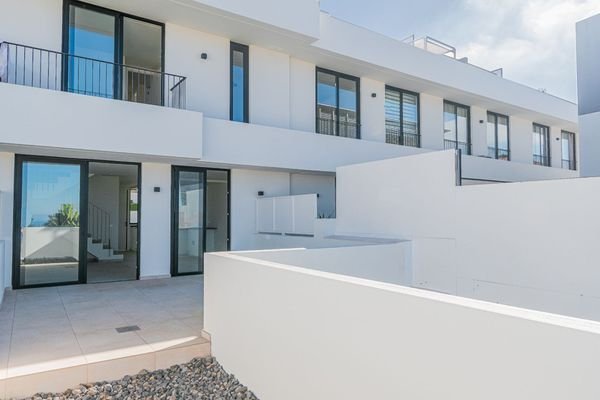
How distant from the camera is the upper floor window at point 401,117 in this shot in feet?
41.2

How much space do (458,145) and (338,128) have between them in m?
5.54

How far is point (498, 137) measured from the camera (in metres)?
15.9

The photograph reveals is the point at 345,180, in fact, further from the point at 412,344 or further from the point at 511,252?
the point at 412,344

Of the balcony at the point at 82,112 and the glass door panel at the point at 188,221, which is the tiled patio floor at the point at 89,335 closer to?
the glass door panel at the point at 188,221

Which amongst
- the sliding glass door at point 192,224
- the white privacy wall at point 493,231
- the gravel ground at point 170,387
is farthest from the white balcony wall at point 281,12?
the gravel ground at point 170,387

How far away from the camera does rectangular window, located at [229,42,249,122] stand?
369 inches

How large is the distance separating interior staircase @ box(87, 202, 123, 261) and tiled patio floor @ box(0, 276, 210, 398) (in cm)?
498

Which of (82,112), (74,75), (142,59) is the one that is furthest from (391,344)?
(142,59)

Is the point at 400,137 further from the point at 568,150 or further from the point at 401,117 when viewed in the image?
the point at 568,150

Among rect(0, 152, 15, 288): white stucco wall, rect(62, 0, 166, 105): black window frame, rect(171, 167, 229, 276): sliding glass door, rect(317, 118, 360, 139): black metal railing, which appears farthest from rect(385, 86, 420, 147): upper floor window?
rect(0, 152, 15, 288): white stucco wall

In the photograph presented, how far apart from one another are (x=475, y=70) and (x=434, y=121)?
2230 millimetres

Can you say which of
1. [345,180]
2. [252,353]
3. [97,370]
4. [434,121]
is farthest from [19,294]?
[434,121]

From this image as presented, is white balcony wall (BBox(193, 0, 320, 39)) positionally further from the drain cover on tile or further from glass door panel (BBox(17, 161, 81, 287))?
the drain cover on tile

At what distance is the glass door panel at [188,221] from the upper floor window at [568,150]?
699 inches
